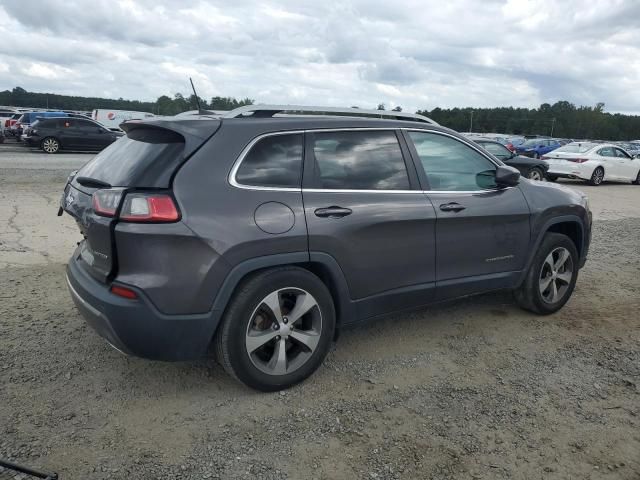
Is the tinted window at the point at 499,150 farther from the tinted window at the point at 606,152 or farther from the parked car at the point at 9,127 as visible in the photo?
the parked car at the point at 9,127

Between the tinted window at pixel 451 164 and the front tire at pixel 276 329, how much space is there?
1.34 meters

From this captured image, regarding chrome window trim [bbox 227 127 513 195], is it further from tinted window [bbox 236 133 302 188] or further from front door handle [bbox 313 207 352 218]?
front door handle [bbox 313 207 352 218]

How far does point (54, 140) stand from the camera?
71.3 ft

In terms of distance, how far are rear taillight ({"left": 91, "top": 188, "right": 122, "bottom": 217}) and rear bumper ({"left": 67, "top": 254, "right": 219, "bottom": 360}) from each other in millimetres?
434

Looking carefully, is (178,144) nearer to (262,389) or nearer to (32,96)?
(262,389)

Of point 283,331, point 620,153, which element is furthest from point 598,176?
point 283,331

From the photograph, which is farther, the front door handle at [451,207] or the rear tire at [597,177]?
the rear tire at [597,177]

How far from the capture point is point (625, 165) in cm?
1914

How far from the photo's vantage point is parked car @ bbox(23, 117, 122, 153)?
2147 cm

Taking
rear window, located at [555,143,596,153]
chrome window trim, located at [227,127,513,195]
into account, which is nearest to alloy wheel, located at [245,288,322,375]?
chrome window trim, located at [227,127,513,195]

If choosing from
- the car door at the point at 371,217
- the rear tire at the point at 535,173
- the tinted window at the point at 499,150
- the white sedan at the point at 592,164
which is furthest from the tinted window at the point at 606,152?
the car door at the point at 371,217

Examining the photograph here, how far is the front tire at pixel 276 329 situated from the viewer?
10.4ft

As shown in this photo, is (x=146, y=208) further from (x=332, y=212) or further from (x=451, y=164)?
(x=451, y=164)

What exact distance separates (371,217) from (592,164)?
55.7ft
